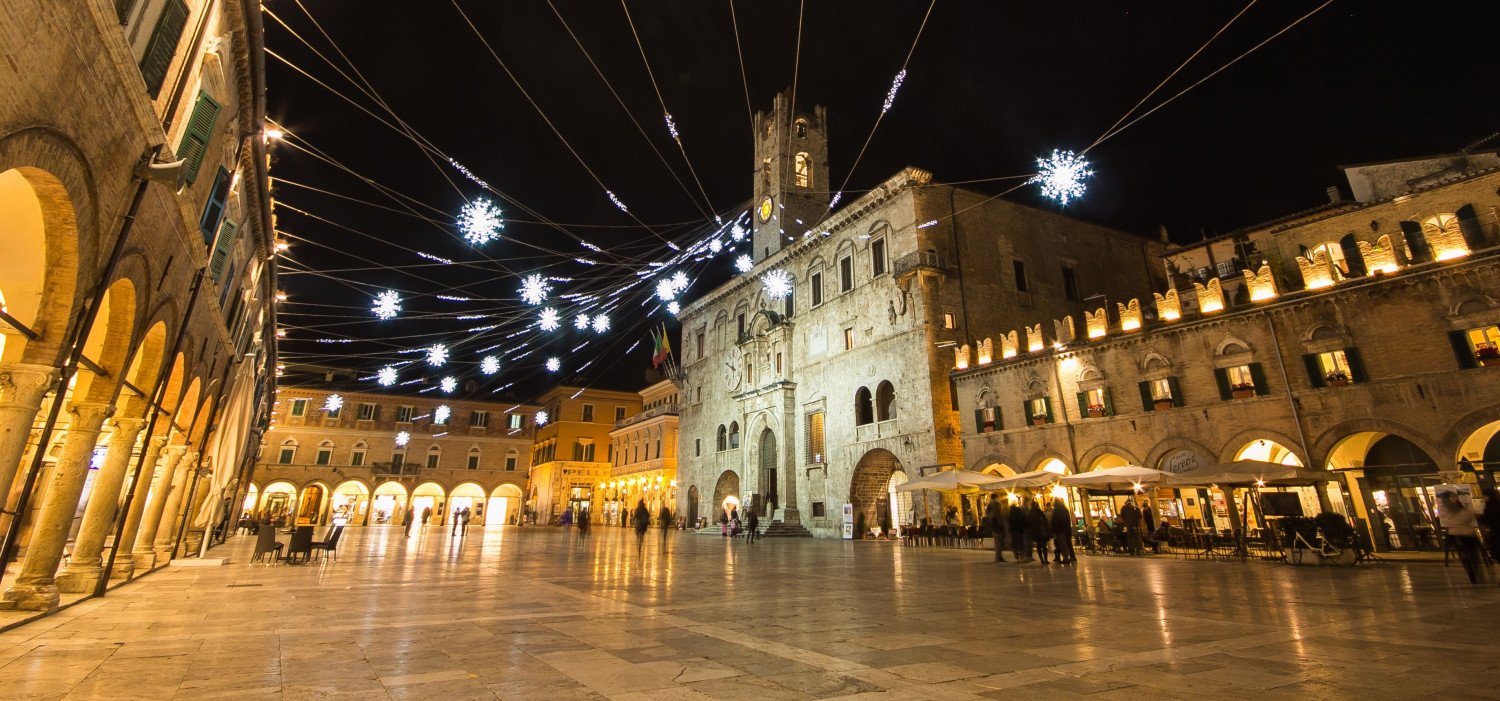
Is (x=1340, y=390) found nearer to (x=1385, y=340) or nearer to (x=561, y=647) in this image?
(x=1385, y=340)

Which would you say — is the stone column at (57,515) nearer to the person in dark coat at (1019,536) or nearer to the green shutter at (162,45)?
the green shutter at (162,45)

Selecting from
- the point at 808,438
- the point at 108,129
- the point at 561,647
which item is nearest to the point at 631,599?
the point at 561,647

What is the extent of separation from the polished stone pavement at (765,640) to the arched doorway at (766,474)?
76.0ft

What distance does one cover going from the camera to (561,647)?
16.6 feet

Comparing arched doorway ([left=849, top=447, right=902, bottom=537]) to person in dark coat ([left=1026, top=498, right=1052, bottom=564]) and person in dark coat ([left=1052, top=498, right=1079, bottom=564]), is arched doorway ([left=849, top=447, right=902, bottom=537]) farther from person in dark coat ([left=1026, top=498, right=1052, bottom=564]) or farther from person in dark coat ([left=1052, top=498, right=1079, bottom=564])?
person in dark coat ([left=1052, top=498, right=1079, bottom=564])

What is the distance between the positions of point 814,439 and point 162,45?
88.0 feet

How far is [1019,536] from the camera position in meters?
14.1

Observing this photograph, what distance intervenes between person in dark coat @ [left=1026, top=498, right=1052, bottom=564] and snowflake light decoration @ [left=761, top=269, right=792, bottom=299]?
21.2 metres

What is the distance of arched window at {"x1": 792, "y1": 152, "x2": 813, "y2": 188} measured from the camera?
36219mm

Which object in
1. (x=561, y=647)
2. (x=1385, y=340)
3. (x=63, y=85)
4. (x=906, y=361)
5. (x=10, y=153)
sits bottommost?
(x=561, y=647)

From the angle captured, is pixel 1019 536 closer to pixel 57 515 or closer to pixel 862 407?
pixel 862 407

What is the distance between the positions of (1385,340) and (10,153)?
76.8 feet

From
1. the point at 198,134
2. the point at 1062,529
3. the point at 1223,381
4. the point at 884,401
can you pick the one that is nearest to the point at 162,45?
the point at 198,134

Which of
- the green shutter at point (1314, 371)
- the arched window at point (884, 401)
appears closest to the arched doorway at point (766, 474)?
the arched window at point (884, 401)
